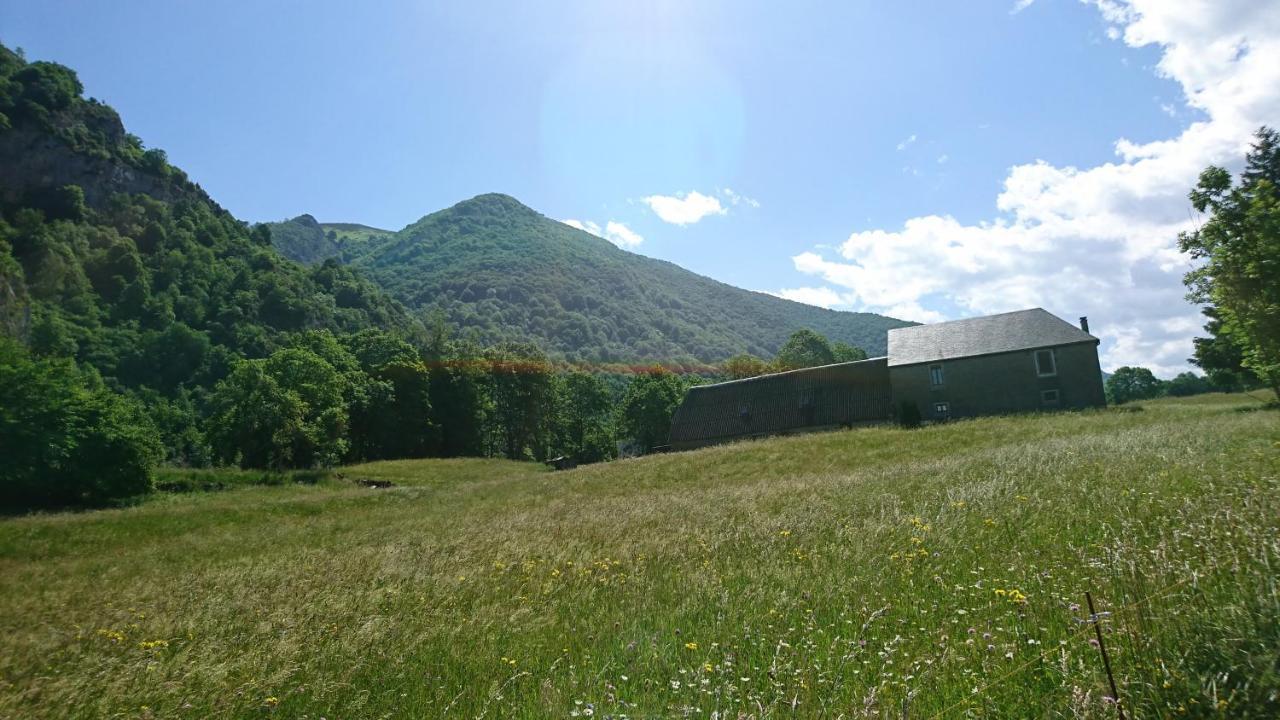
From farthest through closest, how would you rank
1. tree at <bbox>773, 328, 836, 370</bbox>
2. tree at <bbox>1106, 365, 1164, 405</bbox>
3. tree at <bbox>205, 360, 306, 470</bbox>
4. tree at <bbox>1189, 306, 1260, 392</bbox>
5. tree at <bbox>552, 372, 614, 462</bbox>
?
tree at <bbox>1106, 365, 1164, 405</bbox> → tree at <bbox>773, 328, 836, 370</bbox> → tree at <bbox>552, 372, 614, 462</bbox> → tree at <bbox>205, 360, 306, 470</bbox> → tree at <bbox>1189, 306, 1260, 392</bbox>

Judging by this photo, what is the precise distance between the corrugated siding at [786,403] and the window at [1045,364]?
11.3 metres

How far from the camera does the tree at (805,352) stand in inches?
3868

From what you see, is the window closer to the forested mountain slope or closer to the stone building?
the stone building

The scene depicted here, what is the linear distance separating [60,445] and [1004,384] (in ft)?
203

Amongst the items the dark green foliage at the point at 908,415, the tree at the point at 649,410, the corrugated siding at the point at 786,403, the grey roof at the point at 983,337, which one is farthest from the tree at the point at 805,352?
the dark green foliage at the point at 908,415

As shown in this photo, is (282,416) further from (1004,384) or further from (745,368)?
(745,368)

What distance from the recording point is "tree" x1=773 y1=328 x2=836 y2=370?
9825 cm

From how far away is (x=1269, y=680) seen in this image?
2.14 meters

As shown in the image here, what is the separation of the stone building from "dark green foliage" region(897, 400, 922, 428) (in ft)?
1.27

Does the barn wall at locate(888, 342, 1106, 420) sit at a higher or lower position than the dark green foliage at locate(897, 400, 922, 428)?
higher

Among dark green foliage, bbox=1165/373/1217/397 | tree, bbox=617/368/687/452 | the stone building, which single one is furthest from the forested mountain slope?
dark green foliage, bbox=1165/373/1217/397

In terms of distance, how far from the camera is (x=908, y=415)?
45562 millimetres

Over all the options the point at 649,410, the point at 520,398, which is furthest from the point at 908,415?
the point at 520,398

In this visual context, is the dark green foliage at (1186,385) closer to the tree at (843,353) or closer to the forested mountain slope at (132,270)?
the tree at (843,353)
